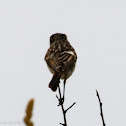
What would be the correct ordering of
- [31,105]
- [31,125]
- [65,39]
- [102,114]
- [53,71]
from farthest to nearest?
[65,39] → [53,71] → [102,114] → [31,105] → [31,125]

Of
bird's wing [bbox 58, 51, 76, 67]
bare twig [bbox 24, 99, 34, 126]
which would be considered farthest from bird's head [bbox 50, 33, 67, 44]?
bare twig [bbox 24, 99, 34, 126]

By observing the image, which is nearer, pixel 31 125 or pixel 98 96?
pixel 31 125

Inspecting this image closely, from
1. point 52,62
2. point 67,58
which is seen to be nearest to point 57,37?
point 67,58

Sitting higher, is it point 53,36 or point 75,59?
point 53,36

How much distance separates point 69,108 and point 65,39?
490cm

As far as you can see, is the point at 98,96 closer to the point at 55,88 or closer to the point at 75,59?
the point at 55,88

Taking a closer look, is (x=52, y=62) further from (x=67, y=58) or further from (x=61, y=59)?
(x=67, y=58)

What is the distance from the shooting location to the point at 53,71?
277 inches

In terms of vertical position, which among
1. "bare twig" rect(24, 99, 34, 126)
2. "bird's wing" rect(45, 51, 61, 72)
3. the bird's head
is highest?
the bird's head

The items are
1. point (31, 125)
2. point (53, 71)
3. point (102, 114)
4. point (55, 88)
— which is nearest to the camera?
point (31, 125)

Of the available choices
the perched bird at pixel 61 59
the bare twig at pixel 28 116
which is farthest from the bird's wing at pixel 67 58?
the bare twig at pixel 28 116

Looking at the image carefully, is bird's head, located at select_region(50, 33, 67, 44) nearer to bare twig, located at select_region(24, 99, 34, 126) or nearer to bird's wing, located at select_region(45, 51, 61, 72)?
bird's wing, located at select_region(45, 51, 61, 72)

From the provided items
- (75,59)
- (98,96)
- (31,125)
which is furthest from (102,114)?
(75,59)

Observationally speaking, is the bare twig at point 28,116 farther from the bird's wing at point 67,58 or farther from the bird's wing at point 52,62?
the bird's wing at point 67,58
